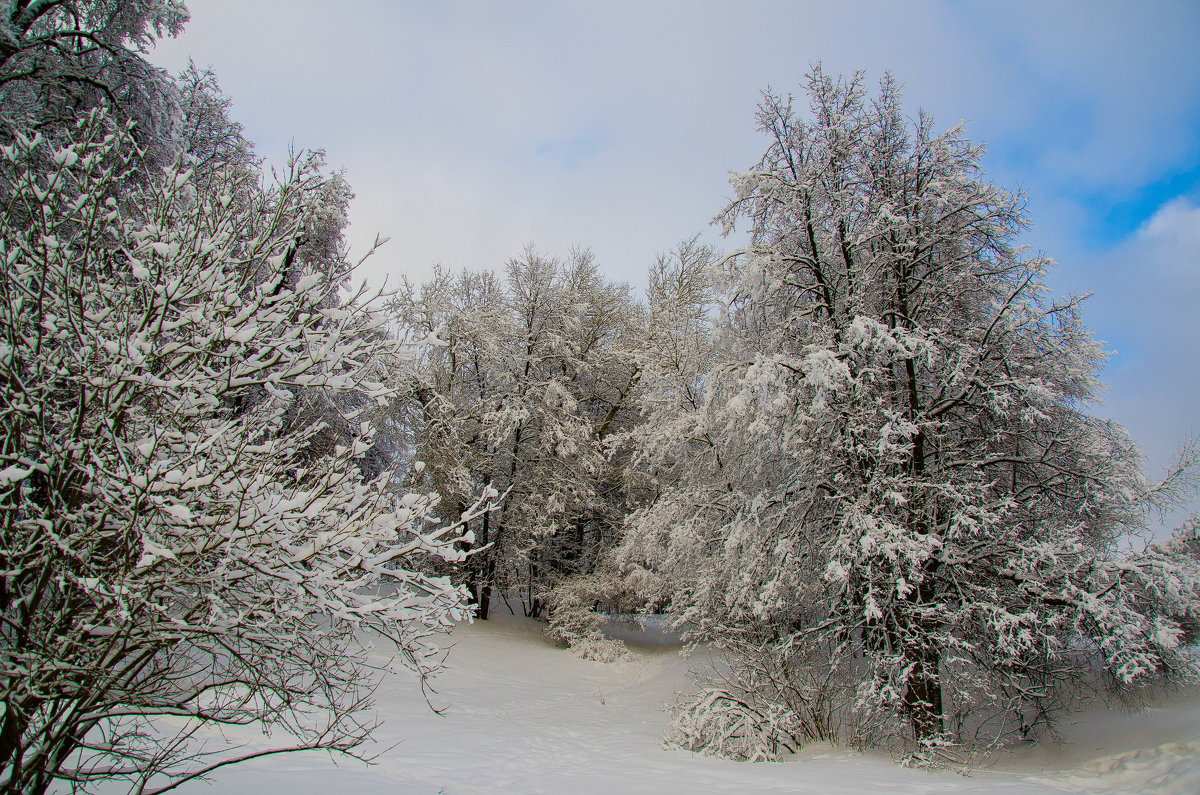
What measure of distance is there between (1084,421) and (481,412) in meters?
13.0

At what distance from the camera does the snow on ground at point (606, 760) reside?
4.99 metres

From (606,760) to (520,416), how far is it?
9622 millimetres

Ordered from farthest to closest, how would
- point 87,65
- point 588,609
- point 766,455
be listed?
point 588,609, point 766,455, point 87,65

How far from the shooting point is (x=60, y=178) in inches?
111

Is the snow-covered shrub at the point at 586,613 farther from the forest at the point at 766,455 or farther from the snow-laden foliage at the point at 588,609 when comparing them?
the forest at the point at 766,455

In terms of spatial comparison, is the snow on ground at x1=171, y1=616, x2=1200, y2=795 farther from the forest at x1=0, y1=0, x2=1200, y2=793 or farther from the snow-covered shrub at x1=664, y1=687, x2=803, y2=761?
the forest at x1=0, y1=0, x2=1200, y2=793

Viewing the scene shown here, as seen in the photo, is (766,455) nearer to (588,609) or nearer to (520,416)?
(520,416)

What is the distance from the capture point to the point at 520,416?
50.3 ft

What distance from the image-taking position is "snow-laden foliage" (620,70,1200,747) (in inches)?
267

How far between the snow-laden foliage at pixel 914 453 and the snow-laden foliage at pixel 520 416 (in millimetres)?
6988

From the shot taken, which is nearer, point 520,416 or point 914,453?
point 914,453

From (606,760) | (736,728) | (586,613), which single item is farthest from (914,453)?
(586,613)

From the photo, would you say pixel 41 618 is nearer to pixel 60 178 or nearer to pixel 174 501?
pixel 174 501

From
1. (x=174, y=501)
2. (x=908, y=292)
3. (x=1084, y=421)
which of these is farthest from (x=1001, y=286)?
(x=174, y=501)
